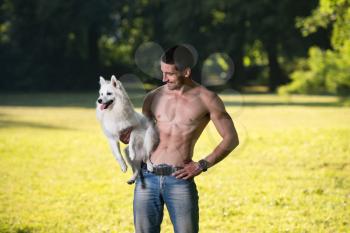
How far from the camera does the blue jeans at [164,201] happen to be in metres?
4.97

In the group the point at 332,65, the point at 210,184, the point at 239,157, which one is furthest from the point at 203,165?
the point at 239,157

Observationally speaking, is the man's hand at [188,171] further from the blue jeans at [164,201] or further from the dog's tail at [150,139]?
the dog's tail at [150,139]

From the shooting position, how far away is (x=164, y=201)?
5094mm

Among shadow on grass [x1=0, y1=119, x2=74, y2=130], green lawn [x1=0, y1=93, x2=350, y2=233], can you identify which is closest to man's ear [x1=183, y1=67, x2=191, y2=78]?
green lawn [x1=0, y1=93, x2=350, y2=233]

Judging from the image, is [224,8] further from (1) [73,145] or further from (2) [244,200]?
(2) [244,200]

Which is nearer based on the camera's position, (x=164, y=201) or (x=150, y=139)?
(x=150, y=139)

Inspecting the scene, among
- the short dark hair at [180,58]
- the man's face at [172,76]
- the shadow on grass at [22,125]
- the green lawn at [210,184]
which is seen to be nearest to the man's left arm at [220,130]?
the man's face at [172,76]

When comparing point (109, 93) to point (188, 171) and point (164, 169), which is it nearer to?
point (164, 169)

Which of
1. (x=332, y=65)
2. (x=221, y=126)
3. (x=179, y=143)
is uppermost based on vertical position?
(x=221, y=126)

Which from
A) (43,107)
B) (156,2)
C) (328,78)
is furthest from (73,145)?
(156,2)

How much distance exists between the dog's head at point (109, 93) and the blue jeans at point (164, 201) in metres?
0.66

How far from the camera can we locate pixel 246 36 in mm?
54344

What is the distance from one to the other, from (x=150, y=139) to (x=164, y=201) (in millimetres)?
577

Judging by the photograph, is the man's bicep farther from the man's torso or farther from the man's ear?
the man's ear
